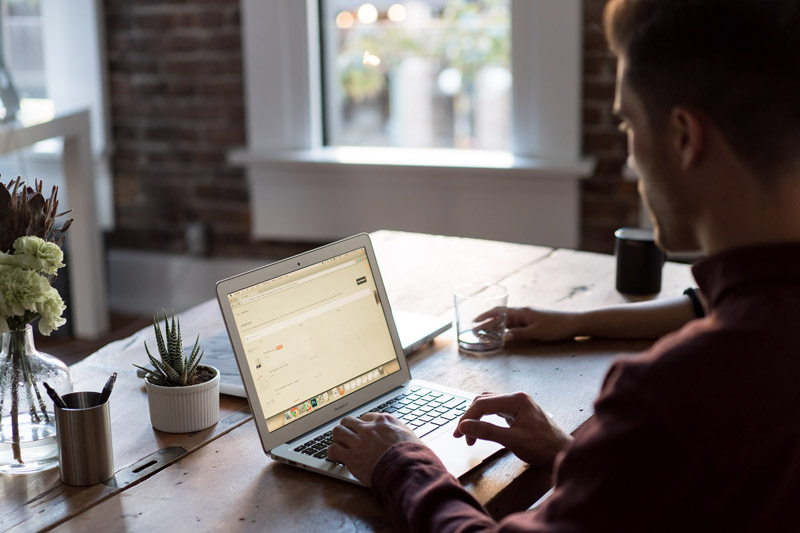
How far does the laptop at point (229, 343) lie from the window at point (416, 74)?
6.05ft

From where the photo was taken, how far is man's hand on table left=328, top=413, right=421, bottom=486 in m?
1.17

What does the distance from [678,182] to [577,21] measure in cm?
238

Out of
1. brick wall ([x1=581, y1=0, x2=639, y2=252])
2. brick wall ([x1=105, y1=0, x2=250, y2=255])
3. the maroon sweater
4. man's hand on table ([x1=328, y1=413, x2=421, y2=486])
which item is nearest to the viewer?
the maroon sweater

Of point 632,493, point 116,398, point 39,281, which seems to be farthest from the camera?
point 116,398

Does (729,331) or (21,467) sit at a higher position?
(729,331)

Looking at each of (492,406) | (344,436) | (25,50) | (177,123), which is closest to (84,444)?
(344,436)

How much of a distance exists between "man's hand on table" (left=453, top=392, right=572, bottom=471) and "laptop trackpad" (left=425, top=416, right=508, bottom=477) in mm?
14

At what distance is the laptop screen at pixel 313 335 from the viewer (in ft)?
4.21

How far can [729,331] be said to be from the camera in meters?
0.83

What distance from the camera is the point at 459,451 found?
1276mm

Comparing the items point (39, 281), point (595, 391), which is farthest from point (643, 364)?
point (39, 281)

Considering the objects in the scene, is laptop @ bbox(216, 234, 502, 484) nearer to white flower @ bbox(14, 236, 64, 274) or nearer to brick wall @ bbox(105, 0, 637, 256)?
white flower @ bbox(14, 236, 64, 274)

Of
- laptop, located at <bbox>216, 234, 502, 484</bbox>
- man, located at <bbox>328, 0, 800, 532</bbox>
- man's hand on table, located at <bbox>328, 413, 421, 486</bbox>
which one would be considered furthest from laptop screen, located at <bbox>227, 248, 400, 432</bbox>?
man, located at <bbox>328, 0, 800, 532</bbox>

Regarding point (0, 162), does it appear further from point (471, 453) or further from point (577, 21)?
point (471, 453)
